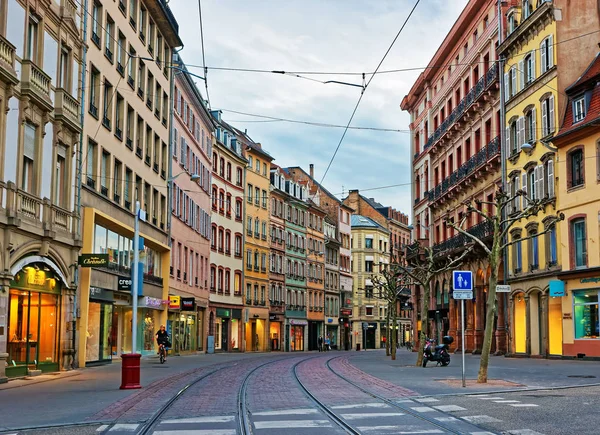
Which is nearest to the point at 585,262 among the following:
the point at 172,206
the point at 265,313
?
the point at 172,206

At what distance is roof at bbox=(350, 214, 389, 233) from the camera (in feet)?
369

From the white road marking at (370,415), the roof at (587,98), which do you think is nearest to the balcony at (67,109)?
the white road marking at (370,415)

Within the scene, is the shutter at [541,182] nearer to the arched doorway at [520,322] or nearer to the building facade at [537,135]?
the building facade at [537,135]

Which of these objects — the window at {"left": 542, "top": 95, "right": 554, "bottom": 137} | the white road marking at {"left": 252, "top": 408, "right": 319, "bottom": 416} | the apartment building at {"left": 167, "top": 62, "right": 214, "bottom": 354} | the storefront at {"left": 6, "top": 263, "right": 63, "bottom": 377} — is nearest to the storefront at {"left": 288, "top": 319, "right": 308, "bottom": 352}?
the apartment building at {"left": 167, "top": 62, "right": 214, "bottom": 354}

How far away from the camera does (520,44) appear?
43719 millimetres

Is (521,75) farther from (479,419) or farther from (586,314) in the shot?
(479,419)

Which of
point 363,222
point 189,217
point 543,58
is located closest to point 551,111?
point 543,58

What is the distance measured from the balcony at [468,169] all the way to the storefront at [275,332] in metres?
22.9

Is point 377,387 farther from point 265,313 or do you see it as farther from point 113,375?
point 265,313

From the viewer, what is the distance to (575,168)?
37844 millimetres

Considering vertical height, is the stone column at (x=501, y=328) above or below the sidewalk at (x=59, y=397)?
above

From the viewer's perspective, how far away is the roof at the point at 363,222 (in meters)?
113

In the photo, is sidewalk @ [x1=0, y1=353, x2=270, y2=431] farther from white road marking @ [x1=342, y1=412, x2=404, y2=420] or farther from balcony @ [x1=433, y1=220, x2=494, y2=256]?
balcony @ [x1=433, y1=220, x2=494, y2=256]

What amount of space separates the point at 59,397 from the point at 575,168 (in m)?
26.7
